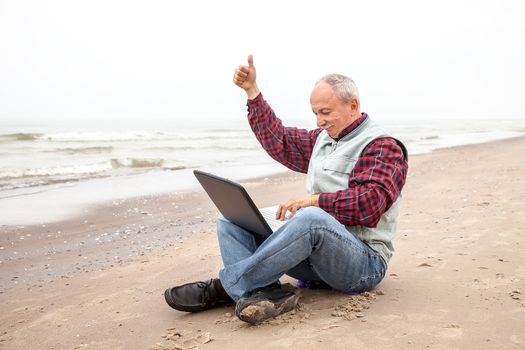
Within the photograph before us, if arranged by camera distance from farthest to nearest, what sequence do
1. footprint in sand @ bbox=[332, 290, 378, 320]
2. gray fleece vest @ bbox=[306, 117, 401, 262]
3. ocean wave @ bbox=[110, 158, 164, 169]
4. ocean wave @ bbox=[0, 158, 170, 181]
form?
ocean wave @ bbox=[110, 158, 164, 169] → ocean wave @ bbox=[0, 158, 170, 181] → gray fleece vest @ bbox=[306, 117, 401, 262] → footprint in sand @ bbox=[332, 290, 378, 320]

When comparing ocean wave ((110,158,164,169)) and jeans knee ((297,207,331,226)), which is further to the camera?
ocean wave ((110,158,164,169))

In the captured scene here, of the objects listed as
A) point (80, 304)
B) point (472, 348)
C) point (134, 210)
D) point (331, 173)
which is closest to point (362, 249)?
point (331, 173)

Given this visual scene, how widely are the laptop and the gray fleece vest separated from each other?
13.3 inches

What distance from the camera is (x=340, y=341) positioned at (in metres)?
2.46

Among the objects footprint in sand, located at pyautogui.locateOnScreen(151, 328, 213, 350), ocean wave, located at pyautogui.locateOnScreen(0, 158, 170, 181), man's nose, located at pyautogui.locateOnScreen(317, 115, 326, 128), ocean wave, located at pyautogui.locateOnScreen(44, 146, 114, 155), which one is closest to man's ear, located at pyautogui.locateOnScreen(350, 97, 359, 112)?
man's nose, located at pyautogui.locateOnScreen(317, 115, 326, 128)

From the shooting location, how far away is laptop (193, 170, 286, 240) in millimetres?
2668

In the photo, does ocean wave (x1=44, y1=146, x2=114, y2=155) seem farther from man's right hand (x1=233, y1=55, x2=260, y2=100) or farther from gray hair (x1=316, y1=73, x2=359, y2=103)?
gray hair (x1=316, y1=73, x2=359, y2=103)

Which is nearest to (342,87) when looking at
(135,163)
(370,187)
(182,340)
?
(370,187)

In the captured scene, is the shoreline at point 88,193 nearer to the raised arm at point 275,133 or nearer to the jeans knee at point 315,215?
the raised arm at point 275,133

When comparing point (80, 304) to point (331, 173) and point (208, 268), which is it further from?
point (331, 173)

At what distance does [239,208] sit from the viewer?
2818mm

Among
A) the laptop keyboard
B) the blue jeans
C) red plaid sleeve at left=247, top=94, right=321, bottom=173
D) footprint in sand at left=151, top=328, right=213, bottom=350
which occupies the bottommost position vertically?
footprint in sand at left=151, top=328, right=213, bottom=350

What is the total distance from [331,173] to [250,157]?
47.6 ft

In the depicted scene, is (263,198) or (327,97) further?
(263,198)
